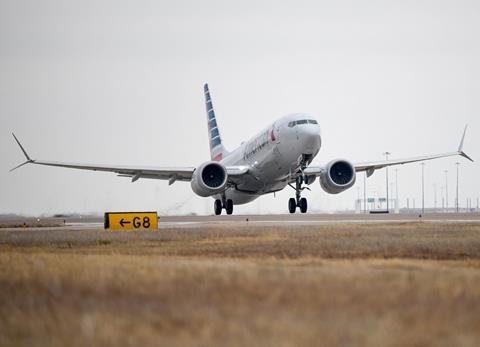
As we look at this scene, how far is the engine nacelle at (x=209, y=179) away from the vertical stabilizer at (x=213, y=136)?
1730 cm

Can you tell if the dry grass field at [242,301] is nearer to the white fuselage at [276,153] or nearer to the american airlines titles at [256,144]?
the white fuselage at [276,153]

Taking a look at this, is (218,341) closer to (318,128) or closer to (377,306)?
(377,306)

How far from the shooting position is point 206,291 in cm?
874

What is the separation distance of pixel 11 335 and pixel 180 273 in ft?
15.1

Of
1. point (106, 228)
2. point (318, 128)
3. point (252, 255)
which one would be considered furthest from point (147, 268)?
point (318, 128)

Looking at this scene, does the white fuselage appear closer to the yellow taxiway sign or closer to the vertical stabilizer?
the vertical stabilizer

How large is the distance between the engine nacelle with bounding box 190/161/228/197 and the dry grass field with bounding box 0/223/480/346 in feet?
116

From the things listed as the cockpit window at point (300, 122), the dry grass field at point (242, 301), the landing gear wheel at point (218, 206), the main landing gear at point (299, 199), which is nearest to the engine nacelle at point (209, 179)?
the main landing gear at point (299, 199)

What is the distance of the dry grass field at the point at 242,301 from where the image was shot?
19.6ft

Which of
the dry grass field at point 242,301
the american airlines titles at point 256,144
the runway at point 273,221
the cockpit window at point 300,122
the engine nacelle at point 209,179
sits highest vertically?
the cockpit window at point 300,122

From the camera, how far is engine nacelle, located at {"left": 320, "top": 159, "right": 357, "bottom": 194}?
51219mm

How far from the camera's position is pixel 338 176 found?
51.6 meters

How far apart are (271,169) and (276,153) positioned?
79.0 inches

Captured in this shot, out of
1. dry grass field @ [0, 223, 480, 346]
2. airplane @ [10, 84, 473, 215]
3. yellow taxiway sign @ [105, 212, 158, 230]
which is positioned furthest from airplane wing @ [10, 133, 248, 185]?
dry grass field @ [0, 223, 480, 346]
